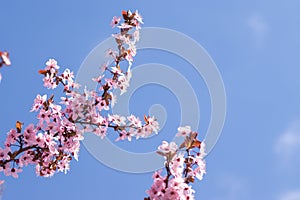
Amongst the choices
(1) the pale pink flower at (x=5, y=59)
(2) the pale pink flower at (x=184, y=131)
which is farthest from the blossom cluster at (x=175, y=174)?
(1) the pale pink flower at (x=5, y=59)

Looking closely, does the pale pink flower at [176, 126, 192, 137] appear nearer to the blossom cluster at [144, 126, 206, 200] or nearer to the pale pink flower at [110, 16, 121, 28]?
the blossom cluster at [144, 126, 206, 200]

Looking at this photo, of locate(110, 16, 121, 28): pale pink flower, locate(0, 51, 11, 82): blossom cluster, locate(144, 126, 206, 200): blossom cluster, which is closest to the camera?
locate(0, 51, 11, 82): blossom cluster

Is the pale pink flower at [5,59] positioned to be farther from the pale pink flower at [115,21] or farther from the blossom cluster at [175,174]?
the pale pink flower at [115,21]

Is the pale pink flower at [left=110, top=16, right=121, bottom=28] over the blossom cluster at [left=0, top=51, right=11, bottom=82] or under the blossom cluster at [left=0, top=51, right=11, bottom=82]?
over

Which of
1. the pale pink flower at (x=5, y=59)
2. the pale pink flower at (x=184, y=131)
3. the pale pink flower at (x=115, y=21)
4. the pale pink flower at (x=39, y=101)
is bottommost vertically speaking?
the pale pink flower at (x=5, y=59)

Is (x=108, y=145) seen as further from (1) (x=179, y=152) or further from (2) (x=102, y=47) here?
(1) (x=179, y=152)

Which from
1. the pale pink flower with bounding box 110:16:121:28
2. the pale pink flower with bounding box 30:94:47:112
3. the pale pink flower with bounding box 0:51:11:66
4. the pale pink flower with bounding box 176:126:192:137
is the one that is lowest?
the pale pink flower with bounding box 0:51:11:66

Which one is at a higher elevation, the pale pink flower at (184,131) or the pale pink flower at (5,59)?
the pale pink flower at (184,131)

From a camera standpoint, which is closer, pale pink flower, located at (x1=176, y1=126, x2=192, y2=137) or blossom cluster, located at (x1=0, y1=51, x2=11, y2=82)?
blossom cluster, located at (x1=0, y1=51, x2=11, y2=82)

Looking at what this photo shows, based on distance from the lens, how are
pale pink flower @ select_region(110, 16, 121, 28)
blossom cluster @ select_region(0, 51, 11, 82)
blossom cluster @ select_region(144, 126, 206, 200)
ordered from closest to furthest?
blossom cluster @ select_region(0, 51, 11, 82)
blossom cluster @ select_region(144, 126, 206, 200)
pale pink flower @ select_region(110, 16, 121, 28)

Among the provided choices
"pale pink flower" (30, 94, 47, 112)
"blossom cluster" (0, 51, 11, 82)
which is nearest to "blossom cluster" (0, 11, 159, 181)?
"pale pink flower" (30, 94, 47, 112)

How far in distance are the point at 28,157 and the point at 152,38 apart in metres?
4.62

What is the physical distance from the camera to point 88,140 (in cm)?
690

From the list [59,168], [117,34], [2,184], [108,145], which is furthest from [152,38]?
[2,184]
